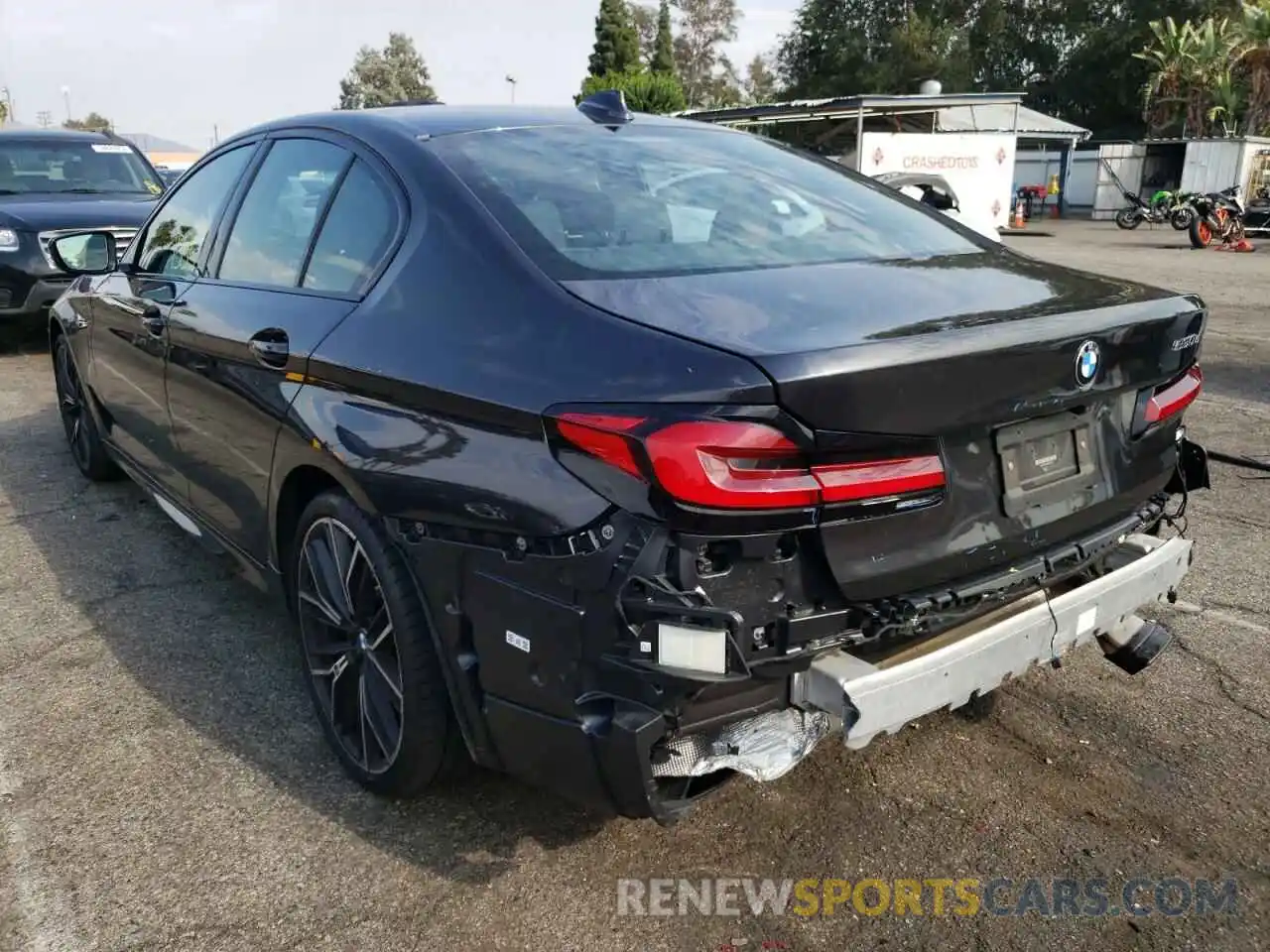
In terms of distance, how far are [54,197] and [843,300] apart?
927 cm

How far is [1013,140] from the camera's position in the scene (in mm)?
25047

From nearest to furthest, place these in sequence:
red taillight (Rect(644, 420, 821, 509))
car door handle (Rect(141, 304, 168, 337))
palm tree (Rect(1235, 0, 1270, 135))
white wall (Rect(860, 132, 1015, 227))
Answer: red taillight (Rect(644, 420, 821, 509)) → car door handle (Rect(141, 304, 168, 337)) → white wall (Rect(860, 132, 1015, 227)) → palm tree (Rect(1235, 0, 1270, 135))

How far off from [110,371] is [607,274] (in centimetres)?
297

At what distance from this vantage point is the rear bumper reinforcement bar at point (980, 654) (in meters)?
2.06

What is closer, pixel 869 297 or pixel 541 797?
pixel 869 297

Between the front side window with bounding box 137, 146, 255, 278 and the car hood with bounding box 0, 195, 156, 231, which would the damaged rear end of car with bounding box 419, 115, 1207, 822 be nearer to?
the front side window with bounding box 137, 146, 255, 278

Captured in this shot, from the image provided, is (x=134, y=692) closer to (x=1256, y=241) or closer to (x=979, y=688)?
(x=979, y=688)

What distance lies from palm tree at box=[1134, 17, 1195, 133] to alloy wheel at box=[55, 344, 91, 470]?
41322 mm

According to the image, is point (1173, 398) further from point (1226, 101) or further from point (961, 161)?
point (1226, 101)

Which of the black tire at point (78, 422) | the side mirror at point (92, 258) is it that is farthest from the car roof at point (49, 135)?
the side mirror at point (92, 258)

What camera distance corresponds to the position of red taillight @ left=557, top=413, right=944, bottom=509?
73.5 inches

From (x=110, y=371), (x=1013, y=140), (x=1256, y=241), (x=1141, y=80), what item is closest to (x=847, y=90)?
(x=1141, y=80)

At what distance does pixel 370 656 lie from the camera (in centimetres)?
269

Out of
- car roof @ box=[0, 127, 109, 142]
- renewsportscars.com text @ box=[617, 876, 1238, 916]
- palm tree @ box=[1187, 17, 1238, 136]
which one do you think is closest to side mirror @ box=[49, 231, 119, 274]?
renewsportscars.com text @ box=[617, 876, 1238, 916]
